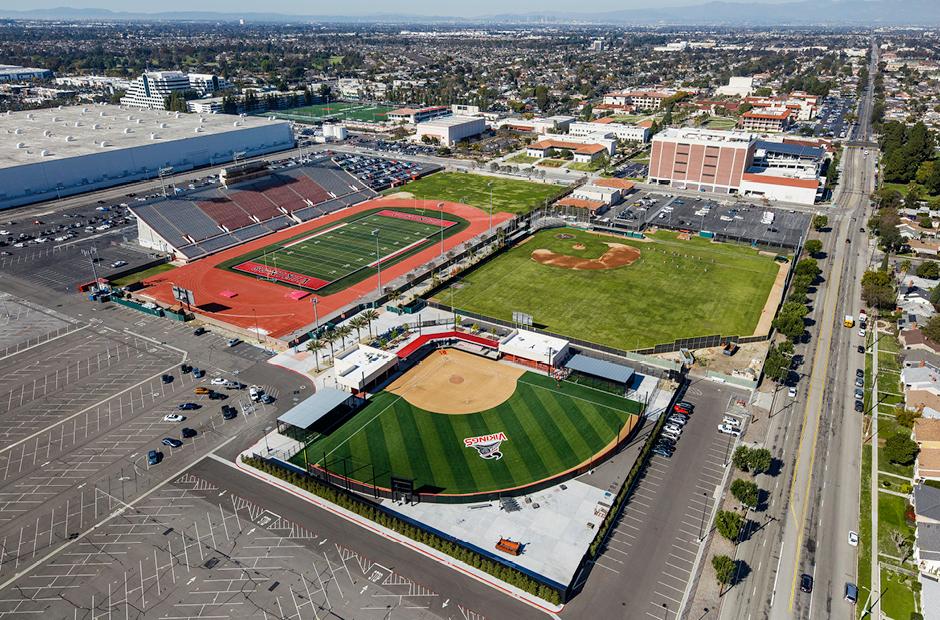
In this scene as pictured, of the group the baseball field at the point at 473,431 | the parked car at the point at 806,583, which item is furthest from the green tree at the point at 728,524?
the baseball field at the point at 473,431

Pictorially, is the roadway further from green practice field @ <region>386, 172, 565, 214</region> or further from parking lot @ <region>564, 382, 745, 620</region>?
green practice field @ <region>386, 172, 565, 214</region>

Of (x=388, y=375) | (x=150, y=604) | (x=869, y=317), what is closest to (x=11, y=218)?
(x=388, y=375)

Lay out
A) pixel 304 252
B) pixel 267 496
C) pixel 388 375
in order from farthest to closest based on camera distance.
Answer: pixel 304 252 → pixel 388 375 → pixel 267 496

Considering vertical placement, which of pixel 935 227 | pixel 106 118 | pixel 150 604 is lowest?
pixel 150 604

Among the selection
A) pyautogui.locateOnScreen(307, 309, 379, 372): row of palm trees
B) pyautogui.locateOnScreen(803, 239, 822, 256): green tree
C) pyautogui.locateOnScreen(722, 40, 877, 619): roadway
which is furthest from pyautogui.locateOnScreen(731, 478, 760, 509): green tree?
pyautogui.locateOnScreen(803, 239, 822, 256): green tree

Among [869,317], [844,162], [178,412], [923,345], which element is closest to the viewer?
[178,412]

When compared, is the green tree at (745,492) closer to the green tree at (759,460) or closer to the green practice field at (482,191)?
the green tree at (759,460)

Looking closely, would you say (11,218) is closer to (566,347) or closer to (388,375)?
(388,375)
